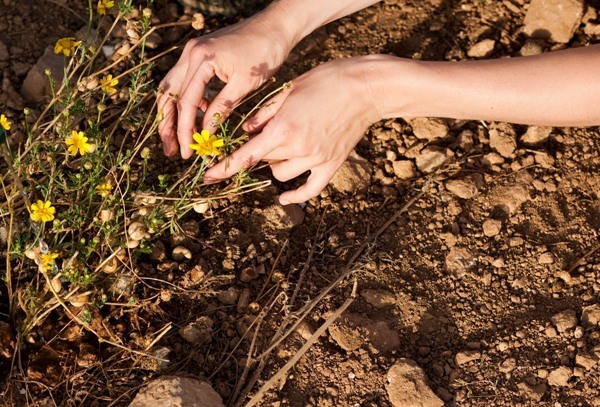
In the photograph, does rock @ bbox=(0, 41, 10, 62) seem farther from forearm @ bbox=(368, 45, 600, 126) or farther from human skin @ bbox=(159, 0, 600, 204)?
forearm @ bbox=(368, 45, 600, 126)

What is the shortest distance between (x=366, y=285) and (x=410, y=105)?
0.61 meters

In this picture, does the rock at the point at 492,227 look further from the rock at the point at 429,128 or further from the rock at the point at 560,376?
the rock at the point at 560,376

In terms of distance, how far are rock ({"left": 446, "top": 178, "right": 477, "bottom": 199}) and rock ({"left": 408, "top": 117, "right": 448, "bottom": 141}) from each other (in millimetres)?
198

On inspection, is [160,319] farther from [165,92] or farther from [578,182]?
[578,182]

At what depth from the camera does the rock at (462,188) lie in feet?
9.11

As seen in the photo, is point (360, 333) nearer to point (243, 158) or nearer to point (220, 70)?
point (243, 158)

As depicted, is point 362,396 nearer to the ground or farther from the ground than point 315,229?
nearer to the ground

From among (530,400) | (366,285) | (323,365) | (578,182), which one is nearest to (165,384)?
(323,365)

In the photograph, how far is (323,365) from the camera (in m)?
2.42

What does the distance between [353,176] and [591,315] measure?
36.0 inches

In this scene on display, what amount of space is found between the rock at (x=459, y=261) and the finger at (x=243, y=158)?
2.58 feet

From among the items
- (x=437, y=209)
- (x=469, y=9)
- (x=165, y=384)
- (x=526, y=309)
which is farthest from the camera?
(x=469, y=9)

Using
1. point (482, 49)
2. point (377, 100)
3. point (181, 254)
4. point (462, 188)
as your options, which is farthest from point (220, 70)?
point (482, 49)

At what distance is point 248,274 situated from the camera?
2.53 m
